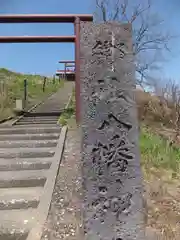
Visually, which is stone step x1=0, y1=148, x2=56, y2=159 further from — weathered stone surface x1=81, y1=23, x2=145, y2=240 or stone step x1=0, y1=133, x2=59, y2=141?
weathered stone surface x1=81, y1=23, x2=145, y2=240

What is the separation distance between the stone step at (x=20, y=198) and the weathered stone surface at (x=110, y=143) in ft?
6.37

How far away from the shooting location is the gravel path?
3936 millimetres

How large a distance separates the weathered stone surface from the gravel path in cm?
92

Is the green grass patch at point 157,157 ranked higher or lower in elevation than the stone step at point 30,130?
lower

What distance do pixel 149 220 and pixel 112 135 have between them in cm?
176

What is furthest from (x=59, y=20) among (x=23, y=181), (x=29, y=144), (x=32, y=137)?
(x=23, y=181)

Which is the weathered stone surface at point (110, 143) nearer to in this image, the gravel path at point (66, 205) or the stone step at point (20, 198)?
the gravel path at point (66, 205)

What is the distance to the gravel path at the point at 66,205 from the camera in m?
3.94

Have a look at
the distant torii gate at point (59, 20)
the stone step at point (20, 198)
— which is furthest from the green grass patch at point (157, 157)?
the distant torii gate at point (59, 20)

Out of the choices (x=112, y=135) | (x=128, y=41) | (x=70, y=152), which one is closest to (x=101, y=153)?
(x=112, y=135)

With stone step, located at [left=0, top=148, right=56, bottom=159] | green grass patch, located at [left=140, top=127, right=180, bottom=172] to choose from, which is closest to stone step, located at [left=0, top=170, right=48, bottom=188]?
stone step, located at [left=0, top=148, right=56, bottom=159]

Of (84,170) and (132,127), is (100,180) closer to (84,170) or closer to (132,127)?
(84,170)

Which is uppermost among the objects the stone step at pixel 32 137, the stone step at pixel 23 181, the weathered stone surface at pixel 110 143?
the weathered stone surface at pixel 110 143

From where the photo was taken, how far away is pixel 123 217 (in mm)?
2941
